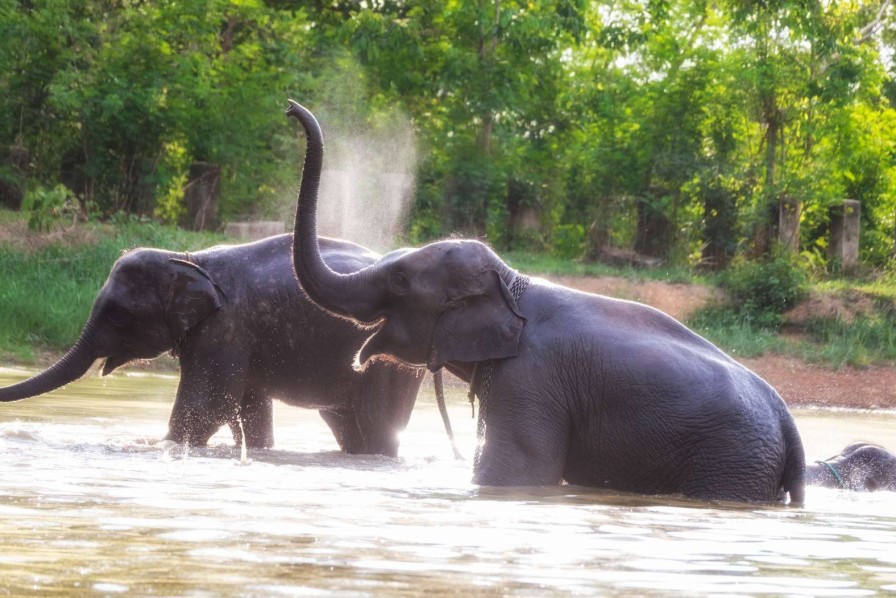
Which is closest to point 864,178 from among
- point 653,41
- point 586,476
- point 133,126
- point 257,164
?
point 653,41

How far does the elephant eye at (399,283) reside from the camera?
8.04m

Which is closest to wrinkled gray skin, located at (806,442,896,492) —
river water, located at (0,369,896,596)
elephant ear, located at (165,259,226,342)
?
river water, located at (0,369,896,596)

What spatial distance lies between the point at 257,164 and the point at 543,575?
23.8 meters

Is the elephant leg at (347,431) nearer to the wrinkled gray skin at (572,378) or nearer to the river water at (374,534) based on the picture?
the river water at (374,534)

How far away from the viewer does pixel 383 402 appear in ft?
32.4

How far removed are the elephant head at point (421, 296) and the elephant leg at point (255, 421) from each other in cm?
228

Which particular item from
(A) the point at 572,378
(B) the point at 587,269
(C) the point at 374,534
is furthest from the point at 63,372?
(B) the point at 587,269

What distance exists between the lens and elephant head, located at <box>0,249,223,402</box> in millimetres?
9875

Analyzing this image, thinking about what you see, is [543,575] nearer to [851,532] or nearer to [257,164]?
[851,532]

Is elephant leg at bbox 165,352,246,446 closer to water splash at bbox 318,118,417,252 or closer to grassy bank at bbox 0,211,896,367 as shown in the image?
grassy bank at bbox 0,211,896,367

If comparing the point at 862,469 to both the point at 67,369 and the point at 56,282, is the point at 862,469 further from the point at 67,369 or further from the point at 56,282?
the point at 56,282

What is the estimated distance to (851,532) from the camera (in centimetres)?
702

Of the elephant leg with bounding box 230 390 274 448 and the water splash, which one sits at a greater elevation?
the water splash

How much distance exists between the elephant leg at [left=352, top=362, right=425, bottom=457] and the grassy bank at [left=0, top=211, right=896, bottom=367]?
8513mm
